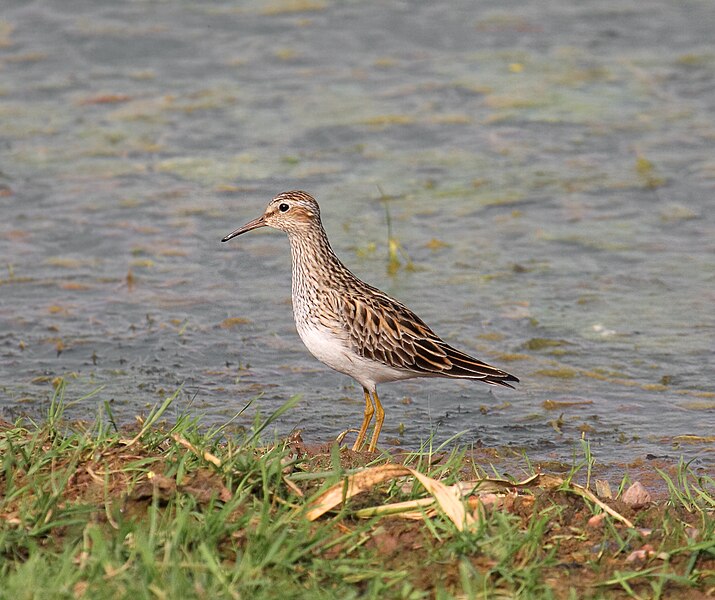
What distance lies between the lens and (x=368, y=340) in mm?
7637

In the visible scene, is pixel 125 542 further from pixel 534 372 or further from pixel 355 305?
pixel 534 372

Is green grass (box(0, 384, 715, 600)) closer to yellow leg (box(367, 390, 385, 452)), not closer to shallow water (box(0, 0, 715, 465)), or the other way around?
yellow leg (box(367, 390, 385, 452))

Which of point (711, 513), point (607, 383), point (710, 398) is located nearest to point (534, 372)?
point (607, 383)

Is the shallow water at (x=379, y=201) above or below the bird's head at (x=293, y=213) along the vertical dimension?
below

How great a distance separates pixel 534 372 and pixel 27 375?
3490mm

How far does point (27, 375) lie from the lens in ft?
28.4

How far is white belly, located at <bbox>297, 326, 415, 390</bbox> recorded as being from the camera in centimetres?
764

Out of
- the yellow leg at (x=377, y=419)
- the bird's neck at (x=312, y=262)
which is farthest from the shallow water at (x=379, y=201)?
the bird's neck at (x=312, y=262)

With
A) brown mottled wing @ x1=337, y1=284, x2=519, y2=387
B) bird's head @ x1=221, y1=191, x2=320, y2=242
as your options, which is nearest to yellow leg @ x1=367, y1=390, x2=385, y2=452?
brown mottled wing @ x1=337, y1=284, x2=519, y2=387

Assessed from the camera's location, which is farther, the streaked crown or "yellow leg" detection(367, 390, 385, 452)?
the streaked crown

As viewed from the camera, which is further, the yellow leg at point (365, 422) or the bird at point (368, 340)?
the bird at point (368, 340)

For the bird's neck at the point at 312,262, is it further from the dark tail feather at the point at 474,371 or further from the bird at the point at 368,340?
the dark tail feather at the point at 474,371

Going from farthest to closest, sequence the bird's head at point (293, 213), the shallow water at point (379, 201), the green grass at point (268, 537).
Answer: the shallow water at point (379, 201)
the bird's head at point (293, 213)
the green grass at point (268, 537)

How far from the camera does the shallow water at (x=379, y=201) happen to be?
8.59 metres
